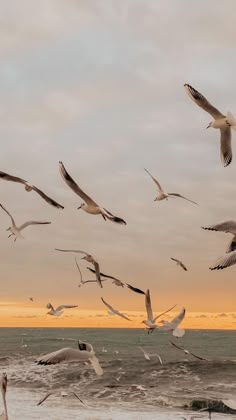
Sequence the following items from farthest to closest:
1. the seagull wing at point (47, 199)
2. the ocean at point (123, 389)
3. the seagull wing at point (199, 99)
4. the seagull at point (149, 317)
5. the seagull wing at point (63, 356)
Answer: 1. the ocean at point (123, 389)
2. the seagull at point (149, 317)
3. the seagull wing at point (47, 199)
4. the seagull wing at point (63, 356)
5. the seagull wing at point (199, 99)

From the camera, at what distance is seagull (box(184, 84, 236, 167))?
7.72 metres

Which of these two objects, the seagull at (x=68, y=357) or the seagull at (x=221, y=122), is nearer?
the seagull at (x=221, y=122)

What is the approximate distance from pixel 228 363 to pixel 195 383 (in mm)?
9286

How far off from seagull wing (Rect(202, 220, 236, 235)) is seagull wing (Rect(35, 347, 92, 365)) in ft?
8.78

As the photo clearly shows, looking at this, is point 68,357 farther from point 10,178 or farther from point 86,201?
→ point 10,178

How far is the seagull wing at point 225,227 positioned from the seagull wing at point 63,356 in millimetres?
2677

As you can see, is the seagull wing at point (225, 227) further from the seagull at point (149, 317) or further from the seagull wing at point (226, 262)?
the seagull at point (149, 317)

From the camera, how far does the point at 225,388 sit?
28.7m

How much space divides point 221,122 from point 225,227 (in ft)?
5.14

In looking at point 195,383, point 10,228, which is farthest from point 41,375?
point 10,228

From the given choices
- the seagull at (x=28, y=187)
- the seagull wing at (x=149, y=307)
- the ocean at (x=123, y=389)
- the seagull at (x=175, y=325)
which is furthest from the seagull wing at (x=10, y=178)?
the ocean at (x=123, y=389)

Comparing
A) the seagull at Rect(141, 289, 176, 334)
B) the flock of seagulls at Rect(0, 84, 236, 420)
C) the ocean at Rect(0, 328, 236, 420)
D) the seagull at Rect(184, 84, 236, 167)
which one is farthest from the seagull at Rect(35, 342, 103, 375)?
the ocean at Rect(0, 328, 236, 420)

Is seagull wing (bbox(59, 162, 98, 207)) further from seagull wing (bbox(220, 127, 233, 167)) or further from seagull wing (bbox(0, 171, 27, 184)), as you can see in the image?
seagull wing (bbox(220, 127, 233, 167))

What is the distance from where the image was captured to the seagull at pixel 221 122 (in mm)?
7723
